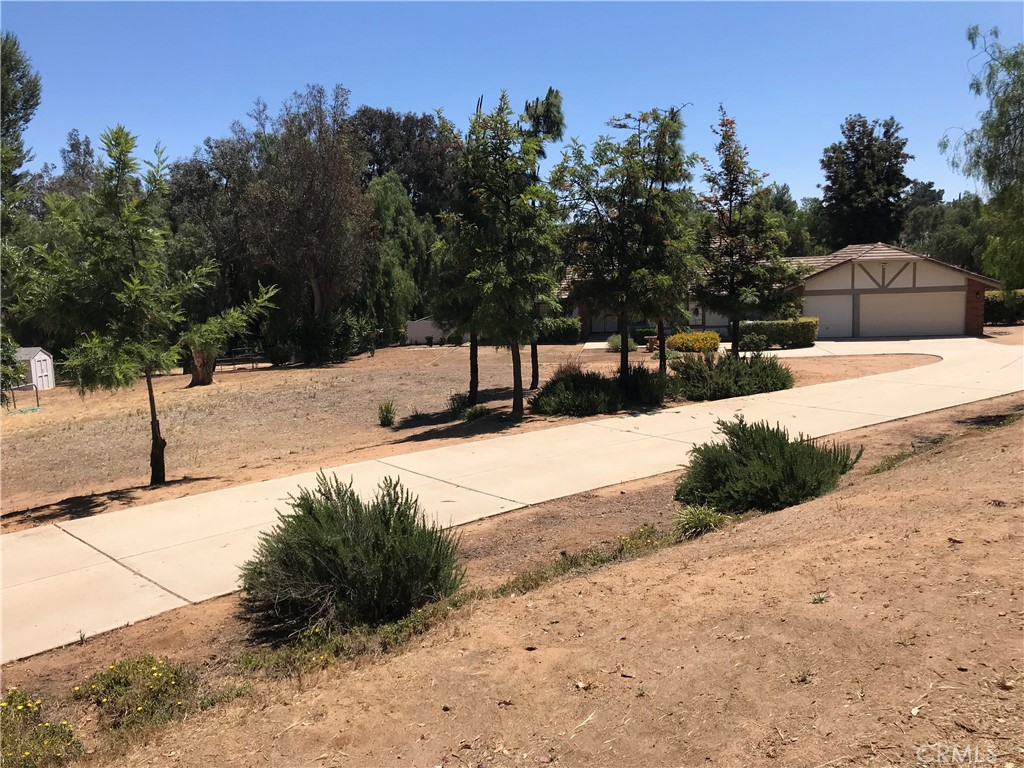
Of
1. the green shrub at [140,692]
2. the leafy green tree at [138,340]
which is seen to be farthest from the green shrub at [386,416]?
the green shrub at [140,692]

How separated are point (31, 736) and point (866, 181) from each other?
56.0 m

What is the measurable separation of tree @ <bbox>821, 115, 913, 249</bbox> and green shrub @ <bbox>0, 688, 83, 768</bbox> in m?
55.0

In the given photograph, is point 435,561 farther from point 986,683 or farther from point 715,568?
point 986,683

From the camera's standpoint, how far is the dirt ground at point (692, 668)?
3330 mm

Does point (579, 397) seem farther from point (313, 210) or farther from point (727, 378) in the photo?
point (313, 210)

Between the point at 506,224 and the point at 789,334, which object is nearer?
the point at 506,224

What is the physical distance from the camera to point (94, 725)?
4.49 m

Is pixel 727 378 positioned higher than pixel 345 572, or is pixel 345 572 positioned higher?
pixel 727 378

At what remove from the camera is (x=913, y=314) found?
36719 mm

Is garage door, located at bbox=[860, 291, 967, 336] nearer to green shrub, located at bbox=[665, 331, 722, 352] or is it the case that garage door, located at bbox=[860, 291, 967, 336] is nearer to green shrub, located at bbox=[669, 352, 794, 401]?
green shrub, located at bbox=[665, 331, 722, 352]

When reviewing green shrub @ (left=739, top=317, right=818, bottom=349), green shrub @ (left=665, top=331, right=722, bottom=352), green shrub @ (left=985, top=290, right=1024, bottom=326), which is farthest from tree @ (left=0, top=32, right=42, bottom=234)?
green shrub @ (left=985, top=290, right=1024, bottom=326)

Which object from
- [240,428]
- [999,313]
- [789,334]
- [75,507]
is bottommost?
[75,507]

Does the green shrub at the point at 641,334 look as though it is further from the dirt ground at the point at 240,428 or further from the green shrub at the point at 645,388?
the green shrub at the point at 645,388

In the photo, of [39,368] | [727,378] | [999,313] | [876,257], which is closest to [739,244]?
[727,378]
